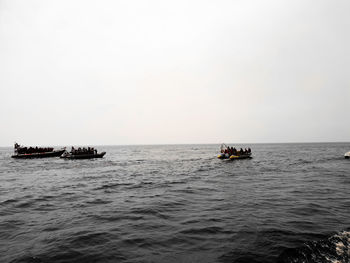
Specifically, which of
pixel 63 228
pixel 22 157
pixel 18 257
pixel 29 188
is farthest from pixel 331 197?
pixel 22 157

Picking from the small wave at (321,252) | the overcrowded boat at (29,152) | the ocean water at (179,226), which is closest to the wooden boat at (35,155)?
the overcrowded boat at (29,152)

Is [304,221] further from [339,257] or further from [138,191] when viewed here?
[138,191]

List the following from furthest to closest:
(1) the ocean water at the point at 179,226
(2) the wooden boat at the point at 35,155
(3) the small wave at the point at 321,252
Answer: (2) the wooden boat at the point at 35,155 → (1) the ocean water at the point at 179,226 → (3) the small wave at the point at 321,252

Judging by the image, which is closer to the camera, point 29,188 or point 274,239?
point 274,239

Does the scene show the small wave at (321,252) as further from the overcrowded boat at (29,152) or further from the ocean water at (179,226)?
the overcrowded boat at (29,152)

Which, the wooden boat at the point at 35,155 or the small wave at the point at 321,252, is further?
the wooden boat at the point at 35,155

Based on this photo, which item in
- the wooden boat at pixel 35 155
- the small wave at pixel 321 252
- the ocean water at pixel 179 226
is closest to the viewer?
the small wave at pixel 321 252

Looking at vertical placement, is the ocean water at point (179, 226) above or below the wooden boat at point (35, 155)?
below

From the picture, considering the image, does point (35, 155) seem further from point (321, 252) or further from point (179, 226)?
point (321, 252)

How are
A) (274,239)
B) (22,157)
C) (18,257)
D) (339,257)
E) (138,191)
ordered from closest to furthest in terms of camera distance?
(339,257) < (18,257) < (274,239) < (138,191) < (22,157)

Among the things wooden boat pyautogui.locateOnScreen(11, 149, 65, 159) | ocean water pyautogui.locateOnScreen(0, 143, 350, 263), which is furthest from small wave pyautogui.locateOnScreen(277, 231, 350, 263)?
wooden boat pyautogui.locateOnScreen(11, 149, 65, 159)

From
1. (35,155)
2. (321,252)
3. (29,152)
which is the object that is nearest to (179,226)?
(321,252)

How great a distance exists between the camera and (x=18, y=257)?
6.50 m

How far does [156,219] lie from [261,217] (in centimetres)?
529
